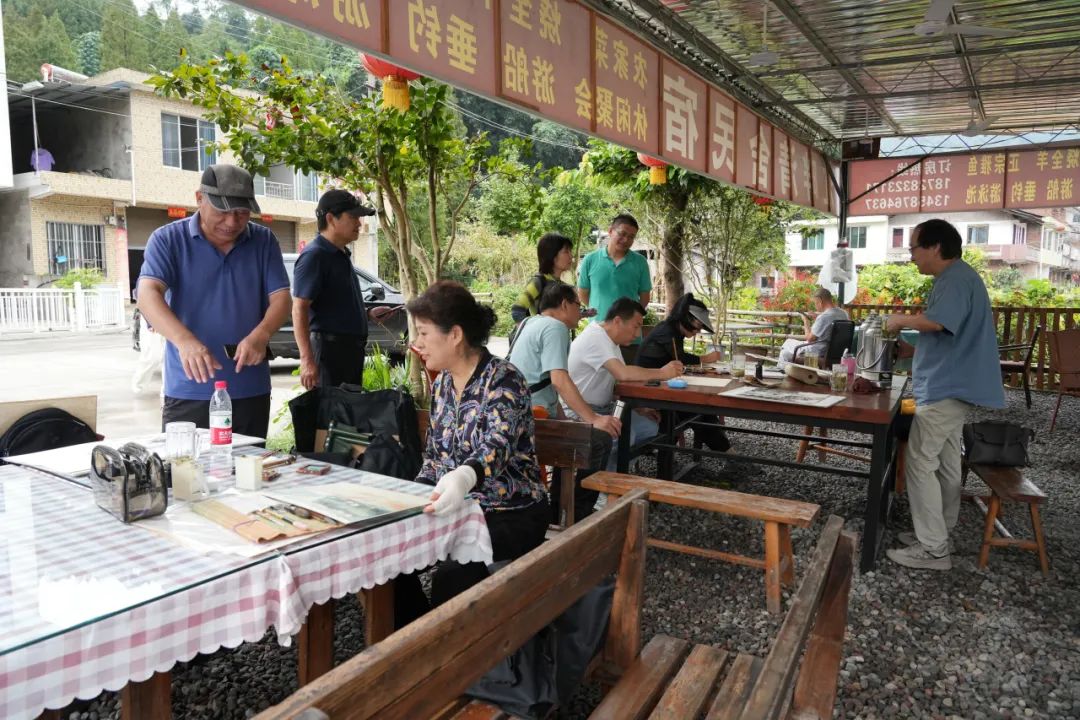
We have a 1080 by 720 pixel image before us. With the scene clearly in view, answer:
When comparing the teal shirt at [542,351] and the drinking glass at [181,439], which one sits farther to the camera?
the teal shirt at [542,351]

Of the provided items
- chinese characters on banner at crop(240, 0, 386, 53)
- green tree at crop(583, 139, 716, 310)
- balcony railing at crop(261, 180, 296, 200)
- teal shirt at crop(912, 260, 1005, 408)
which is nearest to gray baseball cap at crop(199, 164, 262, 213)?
chinese characters on banner at crop(240, 0, 386, 53)

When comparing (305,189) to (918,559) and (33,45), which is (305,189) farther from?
(918,559)

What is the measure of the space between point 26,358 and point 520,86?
10.9m

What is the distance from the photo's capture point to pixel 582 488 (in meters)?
3.70

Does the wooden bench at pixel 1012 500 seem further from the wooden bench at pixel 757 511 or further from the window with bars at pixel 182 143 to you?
the window with bars at pixel 182 143

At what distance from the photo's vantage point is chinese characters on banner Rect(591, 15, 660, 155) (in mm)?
4520

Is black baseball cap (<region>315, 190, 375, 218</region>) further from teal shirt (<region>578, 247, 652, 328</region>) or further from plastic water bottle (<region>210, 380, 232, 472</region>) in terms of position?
teal shirt (<region>578, 247, 652, 328</region>)

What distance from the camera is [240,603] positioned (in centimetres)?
141

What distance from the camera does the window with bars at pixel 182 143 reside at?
1841cm

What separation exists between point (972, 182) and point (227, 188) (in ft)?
33.0

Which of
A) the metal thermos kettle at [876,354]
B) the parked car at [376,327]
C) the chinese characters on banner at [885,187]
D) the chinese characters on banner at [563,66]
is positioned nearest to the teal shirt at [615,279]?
the chinese characters on banner at [563,66]

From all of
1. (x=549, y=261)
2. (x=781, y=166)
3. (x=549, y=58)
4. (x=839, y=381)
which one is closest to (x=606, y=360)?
(x=549, y=261)

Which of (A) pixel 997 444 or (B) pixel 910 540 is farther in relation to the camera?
(B) pixel 910 540

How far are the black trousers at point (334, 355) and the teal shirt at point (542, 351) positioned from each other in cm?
87
